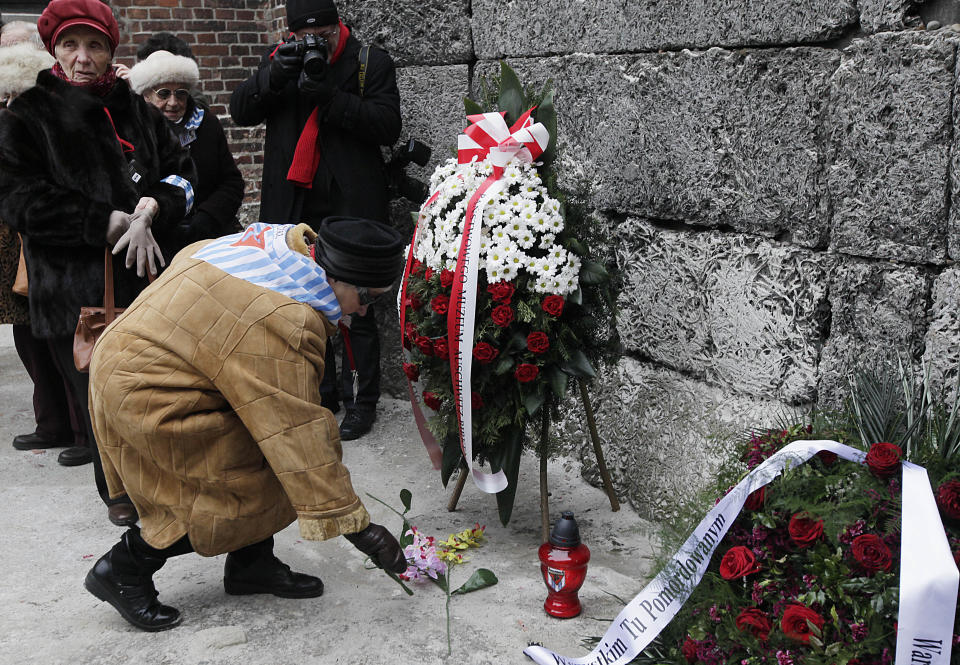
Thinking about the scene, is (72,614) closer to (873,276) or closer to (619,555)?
(619,555)

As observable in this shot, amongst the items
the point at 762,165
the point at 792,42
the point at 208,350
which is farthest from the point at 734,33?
the point at 208,350

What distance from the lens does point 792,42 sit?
3.16m

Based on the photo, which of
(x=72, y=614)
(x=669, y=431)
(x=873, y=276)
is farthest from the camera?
(x=669, y=431)

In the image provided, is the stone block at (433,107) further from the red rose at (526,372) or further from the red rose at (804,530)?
the red rose at (804,530)

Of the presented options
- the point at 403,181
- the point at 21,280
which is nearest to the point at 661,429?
the point at 403,181

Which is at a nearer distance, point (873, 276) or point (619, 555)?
point (873, 276)

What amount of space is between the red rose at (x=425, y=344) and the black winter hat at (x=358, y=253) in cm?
65

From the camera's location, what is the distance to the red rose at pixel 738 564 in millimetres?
2414

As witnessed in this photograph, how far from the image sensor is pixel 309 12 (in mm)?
4641

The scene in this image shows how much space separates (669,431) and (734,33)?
1525 mm

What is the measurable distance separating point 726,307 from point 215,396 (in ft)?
6.03

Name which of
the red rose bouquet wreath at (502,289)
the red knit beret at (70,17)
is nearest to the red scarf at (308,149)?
the red knit beret at (70,17)

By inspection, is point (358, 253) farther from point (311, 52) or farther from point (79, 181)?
point (311, 52)

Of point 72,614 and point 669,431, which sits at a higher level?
point 669,431
